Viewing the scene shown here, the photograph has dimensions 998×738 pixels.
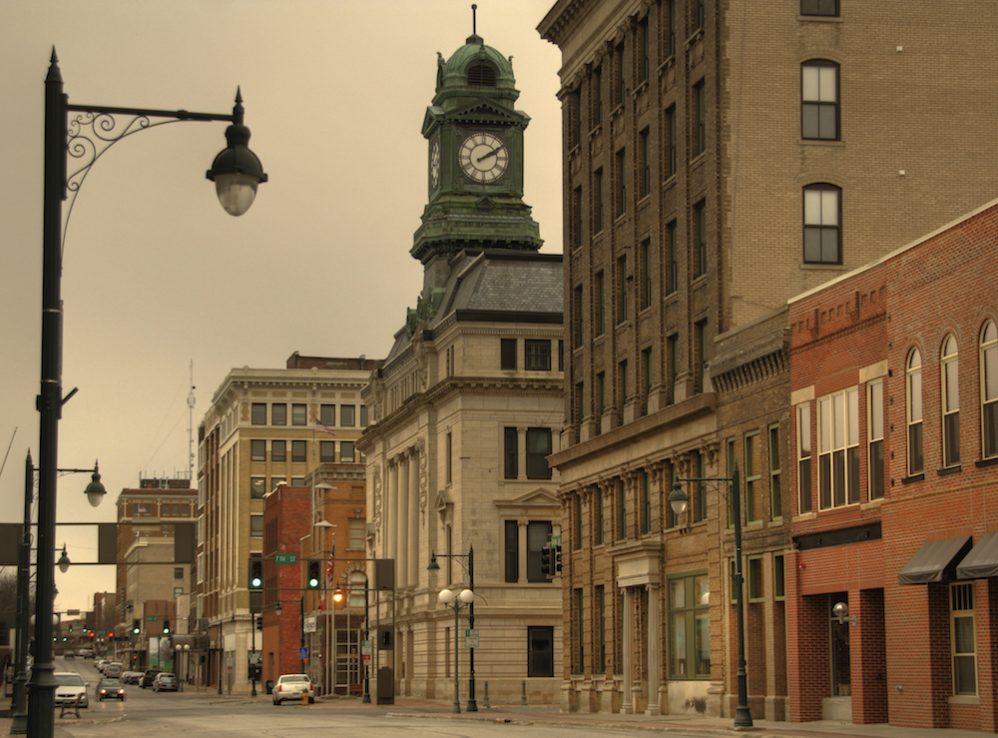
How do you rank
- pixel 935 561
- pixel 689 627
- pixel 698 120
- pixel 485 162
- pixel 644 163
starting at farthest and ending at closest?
1. pixel 485 162
2. pixel 644 163
3. pixel 698 120
4. pixel 689 627
5. pixel 935 561

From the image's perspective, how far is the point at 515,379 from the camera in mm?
90562

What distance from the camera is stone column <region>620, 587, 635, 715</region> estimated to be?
206 feet

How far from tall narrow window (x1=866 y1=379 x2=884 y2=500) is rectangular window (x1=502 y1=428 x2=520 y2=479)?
154 ft

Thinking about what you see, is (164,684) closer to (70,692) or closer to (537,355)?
(537,355)

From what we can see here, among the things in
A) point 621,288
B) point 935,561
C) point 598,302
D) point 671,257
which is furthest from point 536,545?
point 935,561

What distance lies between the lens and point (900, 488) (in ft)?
141

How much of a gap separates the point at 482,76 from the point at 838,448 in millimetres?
59549

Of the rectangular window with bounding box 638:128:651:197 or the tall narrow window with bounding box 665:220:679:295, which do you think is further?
the rectangular window with bounding box 638:128:651:197

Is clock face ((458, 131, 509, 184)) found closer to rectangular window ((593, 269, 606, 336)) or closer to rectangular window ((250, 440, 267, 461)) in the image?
rectangular window ((593, 269, 606, 336))

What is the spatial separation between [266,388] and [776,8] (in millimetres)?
105597

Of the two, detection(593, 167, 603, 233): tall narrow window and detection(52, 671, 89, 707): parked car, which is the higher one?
detection(593, 167, 603, 233): tall narrow window

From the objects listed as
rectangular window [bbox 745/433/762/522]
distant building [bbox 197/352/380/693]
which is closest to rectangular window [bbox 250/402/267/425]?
distant building [bbox 197/352/380/693]

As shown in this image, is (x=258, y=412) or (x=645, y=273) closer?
(x=645, y=273)

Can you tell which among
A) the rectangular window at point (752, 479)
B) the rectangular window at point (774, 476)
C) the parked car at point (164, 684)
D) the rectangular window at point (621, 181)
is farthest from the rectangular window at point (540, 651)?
the parked car at point (164, 684)
